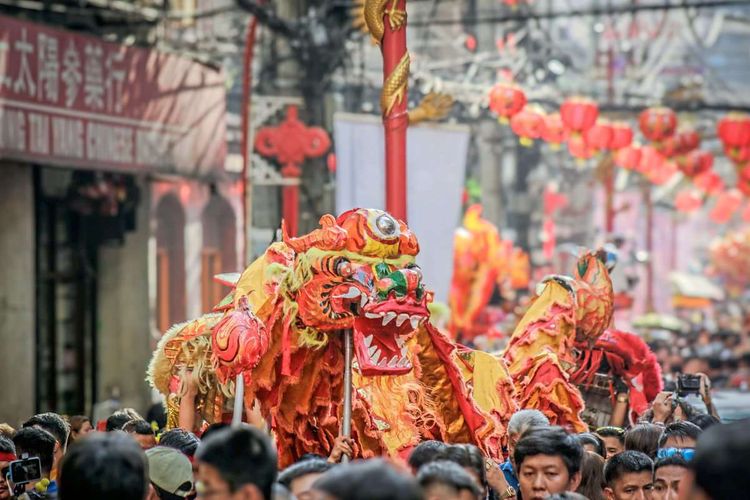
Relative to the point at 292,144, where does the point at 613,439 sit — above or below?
below

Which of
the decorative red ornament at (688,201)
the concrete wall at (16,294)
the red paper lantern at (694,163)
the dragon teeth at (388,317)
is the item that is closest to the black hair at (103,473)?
the dragon teeth at (388,317)

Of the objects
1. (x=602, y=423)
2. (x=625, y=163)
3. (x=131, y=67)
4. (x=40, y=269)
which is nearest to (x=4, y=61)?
(x=131, y=67)

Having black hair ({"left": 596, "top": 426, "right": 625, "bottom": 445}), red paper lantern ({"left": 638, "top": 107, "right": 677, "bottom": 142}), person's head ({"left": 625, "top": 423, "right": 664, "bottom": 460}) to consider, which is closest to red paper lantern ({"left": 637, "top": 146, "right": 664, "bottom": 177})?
red paper lantern ({"left": 638, "top": 107, "right": 677, "bottom": 142})

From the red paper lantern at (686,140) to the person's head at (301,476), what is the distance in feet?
56.5

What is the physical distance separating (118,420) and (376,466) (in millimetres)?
5122

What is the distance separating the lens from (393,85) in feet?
31.6

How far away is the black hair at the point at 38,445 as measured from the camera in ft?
24.7

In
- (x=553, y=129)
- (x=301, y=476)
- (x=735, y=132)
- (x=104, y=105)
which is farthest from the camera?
(x=735, y=132)

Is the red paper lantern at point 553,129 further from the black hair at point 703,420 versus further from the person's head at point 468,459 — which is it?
the person's head at point 468,459

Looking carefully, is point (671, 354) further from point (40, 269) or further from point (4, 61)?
point (4, 61)

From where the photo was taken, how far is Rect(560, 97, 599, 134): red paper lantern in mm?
19672

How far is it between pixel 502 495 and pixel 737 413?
5.00 metres

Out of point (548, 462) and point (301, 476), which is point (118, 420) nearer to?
point (548, 462)

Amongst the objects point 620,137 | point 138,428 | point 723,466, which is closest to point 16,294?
point 138,428
